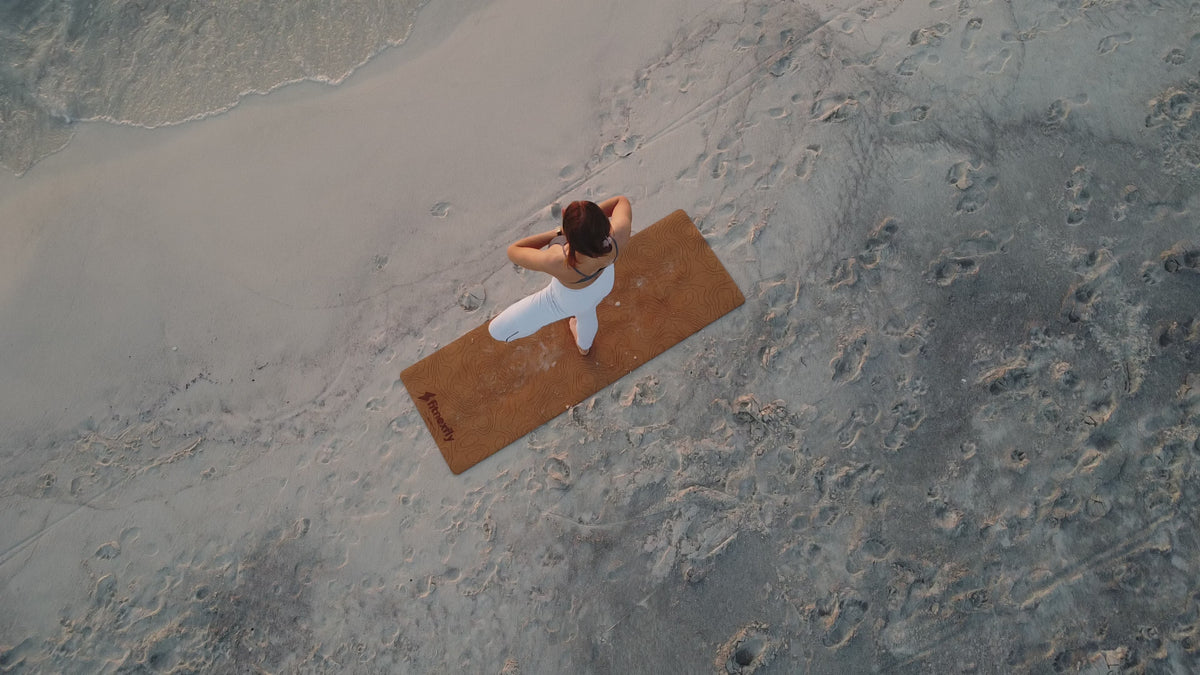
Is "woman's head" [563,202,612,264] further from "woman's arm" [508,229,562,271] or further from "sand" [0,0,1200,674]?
"sand" [0,0,1200,674]

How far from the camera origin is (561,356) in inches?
137

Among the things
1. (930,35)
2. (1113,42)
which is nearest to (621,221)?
(930,35)

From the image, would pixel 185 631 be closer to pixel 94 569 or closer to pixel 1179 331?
pixel 94 569

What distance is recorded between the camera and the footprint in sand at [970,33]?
3.69 m

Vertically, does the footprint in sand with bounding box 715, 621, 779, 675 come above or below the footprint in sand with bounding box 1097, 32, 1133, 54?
below

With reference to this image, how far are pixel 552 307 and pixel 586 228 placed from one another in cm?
68

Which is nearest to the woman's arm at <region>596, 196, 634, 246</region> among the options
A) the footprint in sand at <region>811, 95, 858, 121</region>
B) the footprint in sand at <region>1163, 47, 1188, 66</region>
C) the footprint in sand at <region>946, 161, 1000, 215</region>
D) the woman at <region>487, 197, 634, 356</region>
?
the woman at <region>487, 197, 634, 356</region>

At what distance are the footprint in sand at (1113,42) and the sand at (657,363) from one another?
0.06 m

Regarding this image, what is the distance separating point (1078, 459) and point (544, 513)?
2.56 metres

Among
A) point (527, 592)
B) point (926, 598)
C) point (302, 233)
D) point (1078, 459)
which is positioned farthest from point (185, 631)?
point (1078, 459)

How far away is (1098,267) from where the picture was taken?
331 centimetres

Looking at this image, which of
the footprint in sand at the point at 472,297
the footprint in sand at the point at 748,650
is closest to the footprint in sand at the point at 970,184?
the footprint in sand at the point at 748,650

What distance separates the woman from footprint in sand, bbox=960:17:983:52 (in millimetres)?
2374

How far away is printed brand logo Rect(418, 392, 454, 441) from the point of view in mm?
3396
